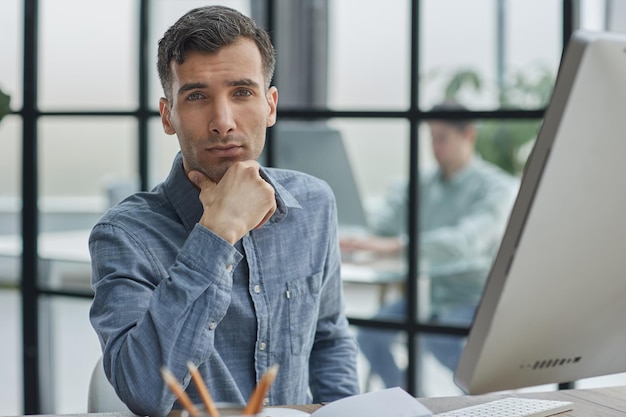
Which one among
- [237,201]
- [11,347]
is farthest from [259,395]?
[11,347]

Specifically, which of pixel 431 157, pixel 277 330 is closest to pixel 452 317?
pixel 431 157

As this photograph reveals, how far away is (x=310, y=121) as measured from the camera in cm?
279

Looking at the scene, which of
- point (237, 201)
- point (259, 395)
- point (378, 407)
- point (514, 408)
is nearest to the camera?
point (259, 395)

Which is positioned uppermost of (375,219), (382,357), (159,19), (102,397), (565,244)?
(159,19)

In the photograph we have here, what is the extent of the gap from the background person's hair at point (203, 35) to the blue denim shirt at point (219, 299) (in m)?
0.20

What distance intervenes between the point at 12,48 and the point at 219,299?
2.18 metres

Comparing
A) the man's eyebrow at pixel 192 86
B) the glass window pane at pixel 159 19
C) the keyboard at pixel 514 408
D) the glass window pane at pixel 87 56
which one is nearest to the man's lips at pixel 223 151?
the man's eyebrow at pixel 192 86

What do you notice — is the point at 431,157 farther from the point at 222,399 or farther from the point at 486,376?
the point at 486,376

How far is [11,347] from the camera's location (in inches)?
130

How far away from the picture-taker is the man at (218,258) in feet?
4.52

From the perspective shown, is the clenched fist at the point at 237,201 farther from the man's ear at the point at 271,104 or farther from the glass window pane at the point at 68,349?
the glass window pane at the point at 68,349

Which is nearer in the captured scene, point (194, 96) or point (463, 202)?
point (194, 96)

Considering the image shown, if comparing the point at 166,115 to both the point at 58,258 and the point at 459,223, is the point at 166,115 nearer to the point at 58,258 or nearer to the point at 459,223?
the point at 459,223

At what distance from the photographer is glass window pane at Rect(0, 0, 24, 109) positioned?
321 centimetres
